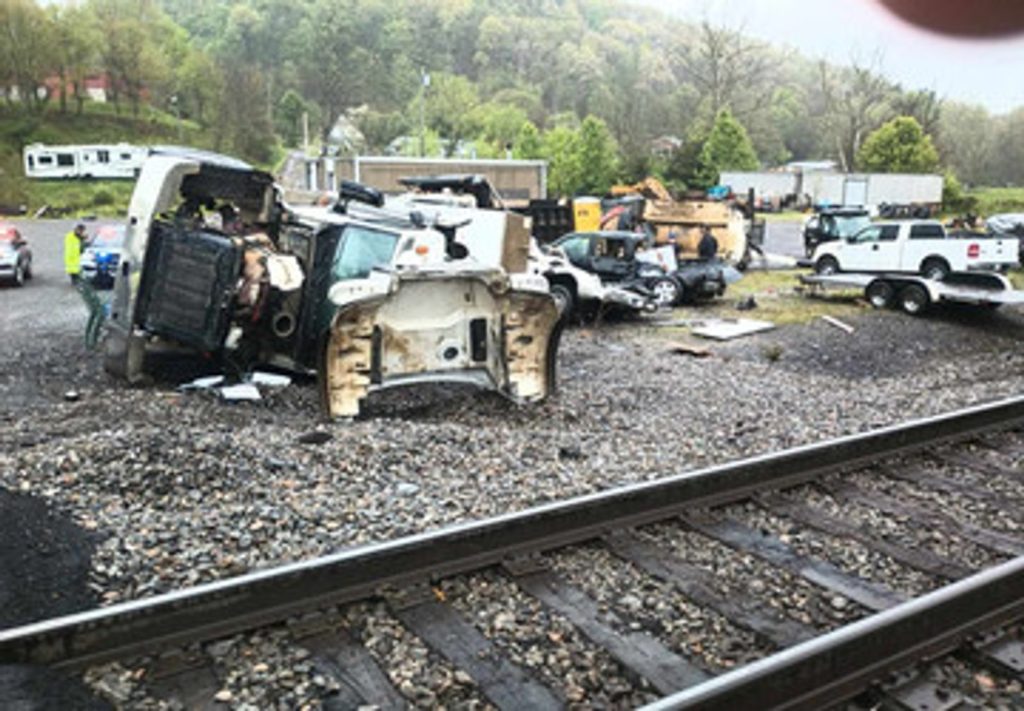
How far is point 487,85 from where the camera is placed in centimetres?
12400

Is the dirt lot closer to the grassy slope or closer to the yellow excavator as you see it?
the yellow excavator

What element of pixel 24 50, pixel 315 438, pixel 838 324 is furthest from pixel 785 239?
pixel 24 50

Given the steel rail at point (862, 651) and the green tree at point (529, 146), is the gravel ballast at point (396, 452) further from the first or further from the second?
the green tree at point (529, 146)

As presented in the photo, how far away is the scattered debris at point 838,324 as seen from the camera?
14.7 metres

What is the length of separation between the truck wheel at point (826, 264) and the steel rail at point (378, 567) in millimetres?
17374

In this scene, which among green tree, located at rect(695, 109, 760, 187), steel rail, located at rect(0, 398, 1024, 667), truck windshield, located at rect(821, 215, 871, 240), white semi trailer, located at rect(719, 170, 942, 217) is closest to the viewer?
steel rail, located at rect(0, 398, 1024, 667)

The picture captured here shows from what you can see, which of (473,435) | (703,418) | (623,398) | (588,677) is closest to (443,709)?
(588,677)

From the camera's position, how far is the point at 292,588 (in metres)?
4.14

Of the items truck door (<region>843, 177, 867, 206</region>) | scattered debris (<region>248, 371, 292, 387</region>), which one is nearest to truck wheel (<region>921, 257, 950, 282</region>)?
scattered debris (<region>248, 371, 292, 387</region>)

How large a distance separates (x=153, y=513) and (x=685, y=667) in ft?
11.0

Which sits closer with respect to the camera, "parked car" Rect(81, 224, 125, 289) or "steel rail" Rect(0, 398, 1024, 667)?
"steel rail" Rect(0, 398, 1024, 667)

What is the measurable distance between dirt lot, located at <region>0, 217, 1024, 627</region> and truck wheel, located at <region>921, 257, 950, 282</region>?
7735 mm

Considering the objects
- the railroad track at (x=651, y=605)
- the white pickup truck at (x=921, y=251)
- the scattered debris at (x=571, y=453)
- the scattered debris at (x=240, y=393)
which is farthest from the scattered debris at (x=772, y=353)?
the white pickup truck at (x=921, y=251)

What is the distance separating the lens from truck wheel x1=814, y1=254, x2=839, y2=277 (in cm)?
2273
